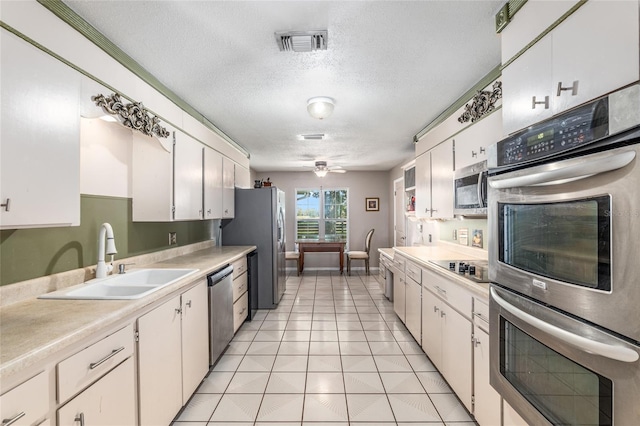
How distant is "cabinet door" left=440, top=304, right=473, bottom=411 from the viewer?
1957 mm

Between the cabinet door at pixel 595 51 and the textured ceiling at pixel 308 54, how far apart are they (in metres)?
0.63

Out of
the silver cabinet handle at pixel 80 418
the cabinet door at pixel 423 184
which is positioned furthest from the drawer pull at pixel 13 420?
the cabinet door at pixel 423 184

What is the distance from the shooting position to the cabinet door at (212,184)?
11.2 feet

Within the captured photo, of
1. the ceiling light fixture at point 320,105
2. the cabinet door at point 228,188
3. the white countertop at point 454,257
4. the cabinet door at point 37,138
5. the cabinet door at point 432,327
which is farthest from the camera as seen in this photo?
the cabinet door at point 228,188

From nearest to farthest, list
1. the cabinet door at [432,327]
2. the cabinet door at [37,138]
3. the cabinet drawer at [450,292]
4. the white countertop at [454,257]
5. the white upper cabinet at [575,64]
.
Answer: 1. the white upper cabinet at [575,64]
2. the cabinet door at [37,138]
3. the white countertop at [454,257]
4. the cabinet drawer at [450,292]
5. the cabinet door at [432,327]

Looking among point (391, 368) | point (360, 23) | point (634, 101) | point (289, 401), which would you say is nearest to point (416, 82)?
point (360, 23)

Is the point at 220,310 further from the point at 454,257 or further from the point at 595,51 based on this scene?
the point at 595,51

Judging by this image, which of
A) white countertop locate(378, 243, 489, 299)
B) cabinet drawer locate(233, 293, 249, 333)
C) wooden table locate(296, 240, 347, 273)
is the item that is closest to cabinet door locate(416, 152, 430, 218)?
white countertop locate(378, 243, 489, 299)

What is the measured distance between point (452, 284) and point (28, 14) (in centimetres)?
277

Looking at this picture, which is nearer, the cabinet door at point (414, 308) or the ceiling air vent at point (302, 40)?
the ceiling air vent at point (302, 40)

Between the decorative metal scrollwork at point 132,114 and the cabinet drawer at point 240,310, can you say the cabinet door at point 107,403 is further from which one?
the cabinet drawer at point 240,310

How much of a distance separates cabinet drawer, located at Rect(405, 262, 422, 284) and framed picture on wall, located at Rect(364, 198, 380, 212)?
14.3ft

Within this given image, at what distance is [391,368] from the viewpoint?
274cm

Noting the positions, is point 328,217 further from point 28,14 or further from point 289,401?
point 28,14
